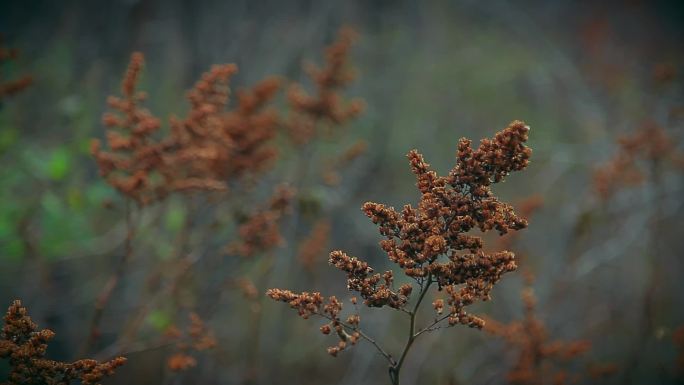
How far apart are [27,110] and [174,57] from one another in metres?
1.51

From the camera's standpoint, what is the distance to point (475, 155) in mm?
1885

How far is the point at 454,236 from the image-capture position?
190cm

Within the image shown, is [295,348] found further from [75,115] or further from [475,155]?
[475,155]

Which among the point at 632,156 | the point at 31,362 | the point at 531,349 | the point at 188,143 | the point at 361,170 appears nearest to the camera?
the point at 31,362

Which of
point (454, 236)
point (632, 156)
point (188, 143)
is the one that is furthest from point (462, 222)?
point (632, 156)

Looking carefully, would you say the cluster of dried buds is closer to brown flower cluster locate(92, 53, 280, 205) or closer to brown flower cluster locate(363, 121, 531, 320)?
brown flower cluster locate(363, 121, 531, 320)

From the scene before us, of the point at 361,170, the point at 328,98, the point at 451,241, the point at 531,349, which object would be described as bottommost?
the point at 451,241

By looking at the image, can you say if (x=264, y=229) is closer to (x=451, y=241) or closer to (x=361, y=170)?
(x=451, y=241)

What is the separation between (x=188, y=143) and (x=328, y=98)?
1.17 meters

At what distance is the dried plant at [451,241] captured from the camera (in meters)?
1.86

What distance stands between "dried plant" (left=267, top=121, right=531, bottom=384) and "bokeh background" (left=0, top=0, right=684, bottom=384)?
193 centimetres

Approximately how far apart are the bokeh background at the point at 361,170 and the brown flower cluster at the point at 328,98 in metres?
0.42

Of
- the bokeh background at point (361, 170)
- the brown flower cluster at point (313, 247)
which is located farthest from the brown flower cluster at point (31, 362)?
the brown flower cluster at point (313, 247)

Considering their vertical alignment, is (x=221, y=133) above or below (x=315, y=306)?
above
